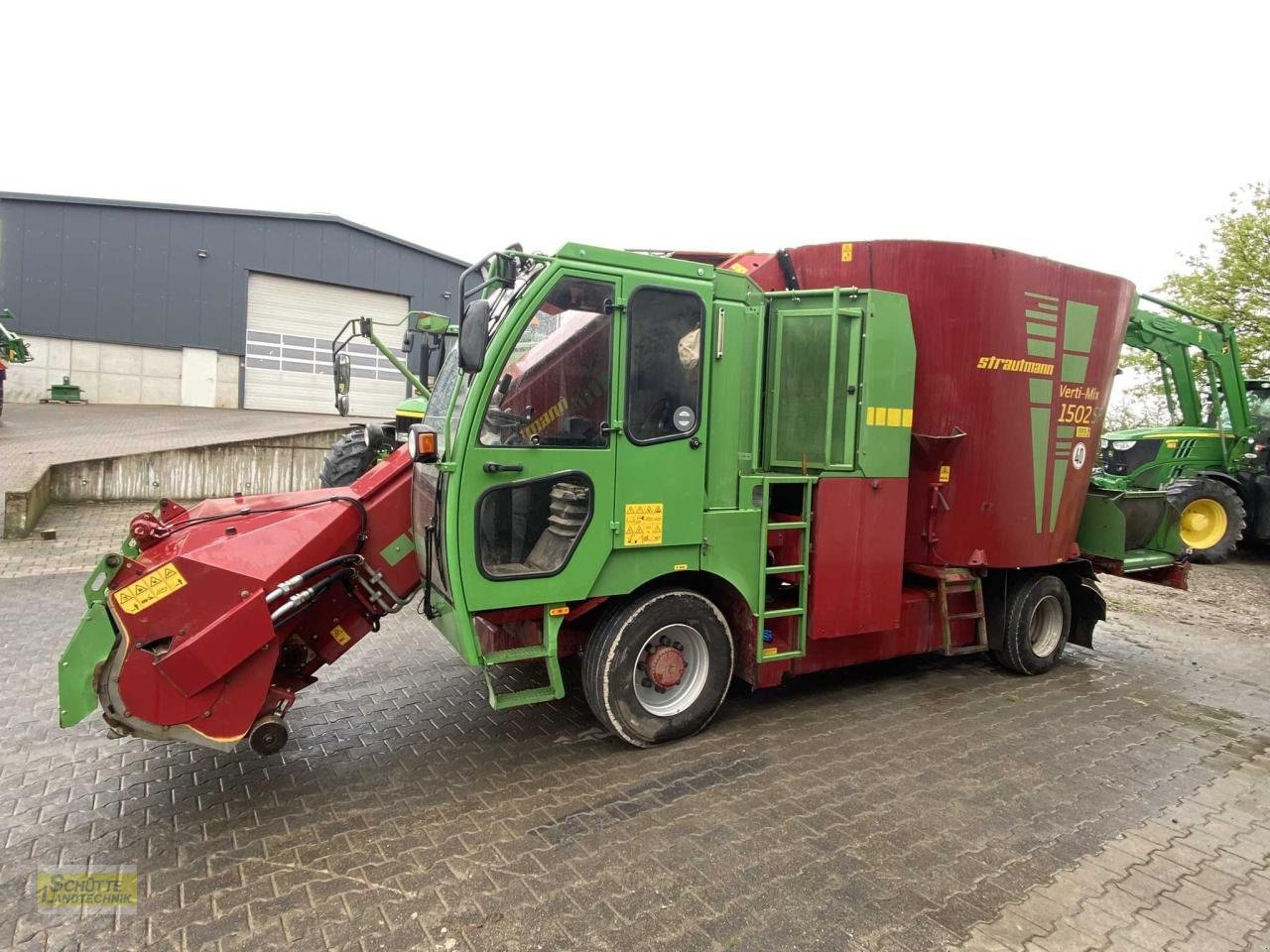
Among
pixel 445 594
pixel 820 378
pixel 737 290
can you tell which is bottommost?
pixel 445 594

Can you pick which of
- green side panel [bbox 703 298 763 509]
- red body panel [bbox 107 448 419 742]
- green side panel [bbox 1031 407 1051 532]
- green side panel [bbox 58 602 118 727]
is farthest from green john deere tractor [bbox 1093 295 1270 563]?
green side panel [bbox 58 602 118 727]

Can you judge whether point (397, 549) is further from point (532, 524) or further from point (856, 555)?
point (856, 555)

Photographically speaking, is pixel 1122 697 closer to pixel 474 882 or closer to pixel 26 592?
pixel 474 882

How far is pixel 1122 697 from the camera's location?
5.28m

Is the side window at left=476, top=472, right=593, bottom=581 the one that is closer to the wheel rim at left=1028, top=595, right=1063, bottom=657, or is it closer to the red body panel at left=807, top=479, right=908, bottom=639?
the red body panel at left=807, top=479, right=908, bottom=639

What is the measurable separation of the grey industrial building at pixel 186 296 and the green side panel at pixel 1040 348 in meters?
23.5

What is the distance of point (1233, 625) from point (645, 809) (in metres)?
7.23

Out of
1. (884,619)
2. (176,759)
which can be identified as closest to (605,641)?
(884,619)

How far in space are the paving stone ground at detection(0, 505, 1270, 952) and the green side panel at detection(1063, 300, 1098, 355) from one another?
2.45 m

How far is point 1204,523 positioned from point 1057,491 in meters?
7.38

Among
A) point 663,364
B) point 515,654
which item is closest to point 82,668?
point 515,654

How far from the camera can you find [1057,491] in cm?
529

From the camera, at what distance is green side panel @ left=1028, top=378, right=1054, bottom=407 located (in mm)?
4977

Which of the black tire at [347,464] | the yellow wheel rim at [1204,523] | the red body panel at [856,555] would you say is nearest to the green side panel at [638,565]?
the red body panel at [856,555]
